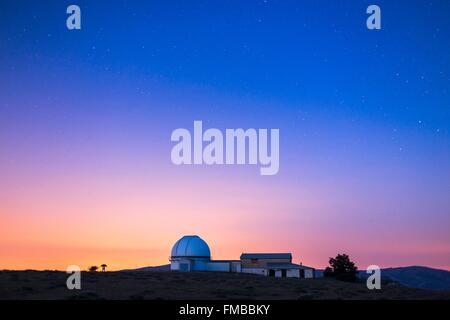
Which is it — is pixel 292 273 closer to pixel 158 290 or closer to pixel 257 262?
pixel 257 262

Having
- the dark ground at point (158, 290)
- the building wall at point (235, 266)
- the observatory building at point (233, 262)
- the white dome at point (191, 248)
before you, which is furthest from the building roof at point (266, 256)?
the dark ground at point (158, 290)

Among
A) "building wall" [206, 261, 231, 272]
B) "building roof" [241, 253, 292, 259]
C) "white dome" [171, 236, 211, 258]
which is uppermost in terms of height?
"white dome" [171, 236, 211, 258]

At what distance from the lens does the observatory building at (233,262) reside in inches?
2702

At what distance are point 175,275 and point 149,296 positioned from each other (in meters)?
19.8

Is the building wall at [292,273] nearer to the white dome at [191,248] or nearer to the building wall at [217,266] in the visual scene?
the building wall at [217,266]

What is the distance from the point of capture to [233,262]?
232 feet

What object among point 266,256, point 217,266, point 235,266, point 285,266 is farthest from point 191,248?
point 285,266

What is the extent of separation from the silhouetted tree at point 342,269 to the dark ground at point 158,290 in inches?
684

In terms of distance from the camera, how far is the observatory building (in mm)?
68625

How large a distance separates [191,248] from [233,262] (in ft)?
20.6

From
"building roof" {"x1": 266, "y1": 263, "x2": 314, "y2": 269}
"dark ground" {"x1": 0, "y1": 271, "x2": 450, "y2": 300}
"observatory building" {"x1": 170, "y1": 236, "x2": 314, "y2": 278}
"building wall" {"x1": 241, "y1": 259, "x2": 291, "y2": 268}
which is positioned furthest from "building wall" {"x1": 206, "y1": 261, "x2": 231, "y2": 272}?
"dark ground" {"x1": 0, "y1": 271, "x2": 450, "y2": 300}

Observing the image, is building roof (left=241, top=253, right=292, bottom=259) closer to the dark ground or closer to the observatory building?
the observatory building

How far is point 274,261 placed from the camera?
2817 inches
